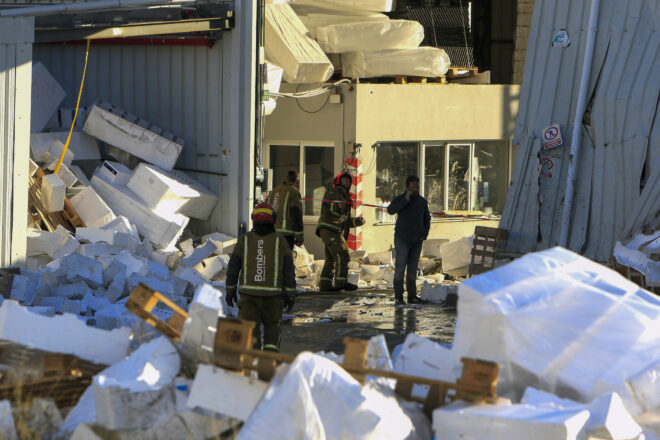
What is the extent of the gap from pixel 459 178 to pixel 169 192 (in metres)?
6.97

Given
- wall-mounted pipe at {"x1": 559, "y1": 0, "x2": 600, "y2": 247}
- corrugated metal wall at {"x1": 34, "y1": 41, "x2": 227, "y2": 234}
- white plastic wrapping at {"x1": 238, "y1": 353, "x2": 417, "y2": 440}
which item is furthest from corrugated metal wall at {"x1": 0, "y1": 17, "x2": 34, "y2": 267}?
wall-mounted pipe at {"x1": 559, "y1": 0, "x2": 600, "y2": 247}

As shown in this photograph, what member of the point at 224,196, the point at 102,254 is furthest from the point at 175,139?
the point at 102,254

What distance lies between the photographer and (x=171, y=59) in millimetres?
14617

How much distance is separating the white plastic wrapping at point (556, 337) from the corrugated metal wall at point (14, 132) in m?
6.48

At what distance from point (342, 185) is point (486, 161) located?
6.16 meters

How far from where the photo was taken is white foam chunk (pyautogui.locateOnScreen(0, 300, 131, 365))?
6.32 metres

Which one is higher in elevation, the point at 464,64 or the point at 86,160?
the point at 464,64

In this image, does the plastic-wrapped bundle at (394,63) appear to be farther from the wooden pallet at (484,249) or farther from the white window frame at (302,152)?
the wooden pallet at (484,249)

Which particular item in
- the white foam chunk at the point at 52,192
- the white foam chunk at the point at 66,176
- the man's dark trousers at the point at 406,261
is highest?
the white foam chunk at the point at 66,176

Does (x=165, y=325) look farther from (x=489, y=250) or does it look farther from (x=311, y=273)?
(x=311, y=273)

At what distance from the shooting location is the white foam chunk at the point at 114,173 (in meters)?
14.1

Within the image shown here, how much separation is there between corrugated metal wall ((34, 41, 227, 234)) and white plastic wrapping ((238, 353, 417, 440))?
30.0 ft

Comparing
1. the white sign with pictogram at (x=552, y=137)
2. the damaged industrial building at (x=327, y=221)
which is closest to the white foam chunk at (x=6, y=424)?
the damaged industrial building at (x=327, y=221)

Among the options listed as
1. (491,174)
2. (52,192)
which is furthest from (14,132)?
(491,174)
